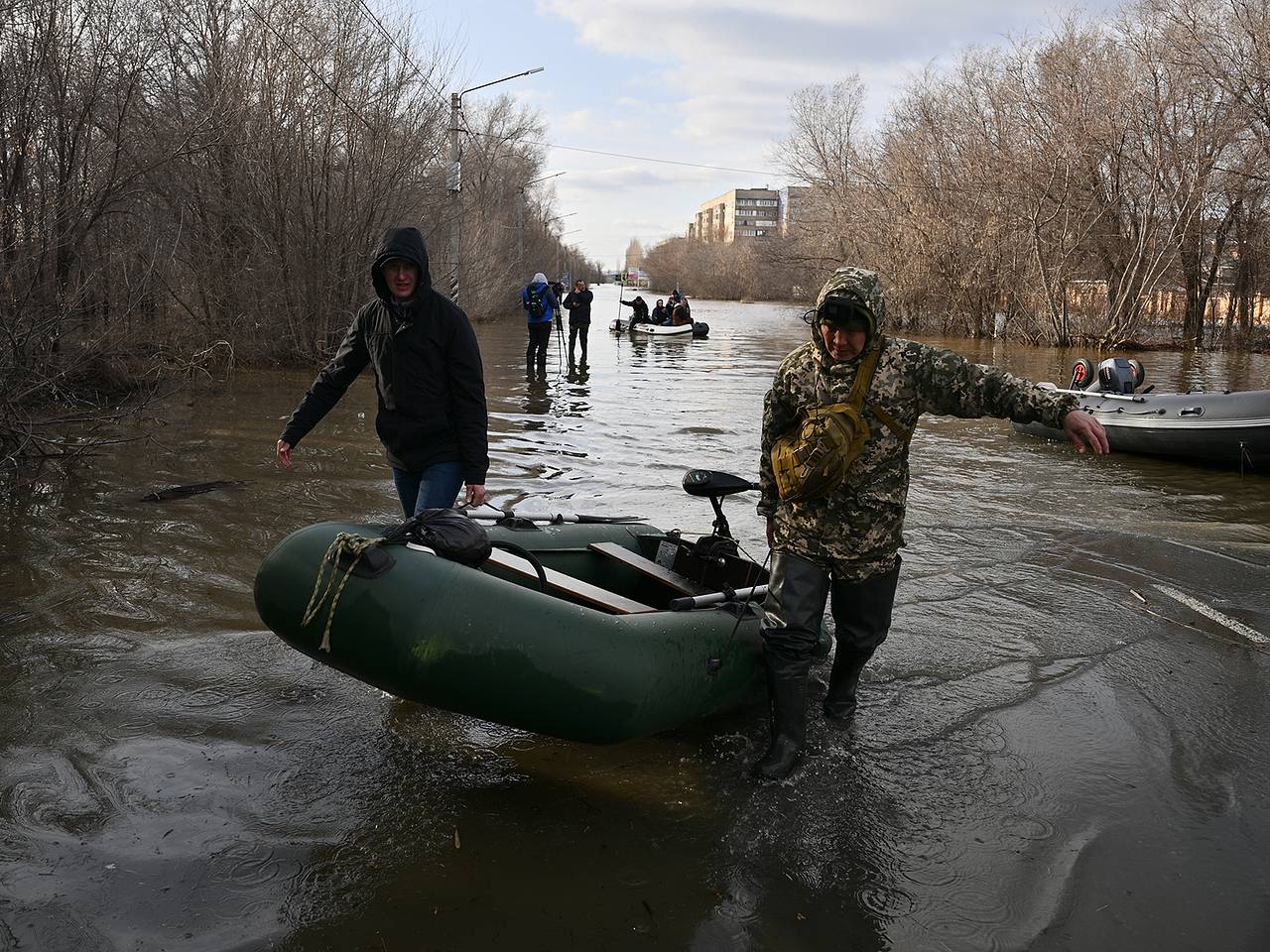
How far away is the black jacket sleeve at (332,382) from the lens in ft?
15.2

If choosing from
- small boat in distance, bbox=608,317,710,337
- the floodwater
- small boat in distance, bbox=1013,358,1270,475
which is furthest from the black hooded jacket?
small boat in distance, bbox=608,317,710,337

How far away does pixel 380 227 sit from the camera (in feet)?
61.7

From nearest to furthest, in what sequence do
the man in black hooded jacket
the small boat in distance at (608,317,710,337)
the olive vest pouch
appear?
the olive vest pouch
the man in black hooded jacket
the small boat in distance at (608,317,710,337)

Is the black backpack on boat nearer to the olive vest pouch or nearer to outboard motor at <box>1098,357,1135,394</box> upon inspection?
the olive vest pouch

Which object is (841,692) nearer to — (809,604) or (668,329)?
(809,604)

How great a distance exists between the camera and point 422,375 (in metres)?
4.44

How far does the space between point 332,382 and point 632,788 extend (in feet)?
7.66

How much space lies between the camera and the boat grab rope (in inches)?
139

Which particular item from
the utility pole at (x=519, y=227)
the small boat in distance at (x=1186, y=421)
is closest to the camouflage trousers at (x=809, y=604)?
the small boat in distance at (x=1186, y=421)

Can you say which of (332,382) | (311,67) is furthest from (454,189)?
(332,382)

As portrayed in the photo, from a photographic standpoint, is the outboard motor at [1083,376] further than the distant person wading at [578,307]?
No

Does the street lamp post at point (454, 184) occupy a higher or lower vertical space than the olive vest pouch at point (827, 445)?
higher

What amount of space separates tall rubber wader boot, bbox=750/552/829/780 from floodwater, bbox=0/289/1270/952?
117mm

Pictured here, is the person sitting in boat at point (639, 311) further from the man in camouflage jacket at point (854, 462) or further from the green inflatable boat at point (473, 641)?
the green inflatable boat at point (473, 641)
